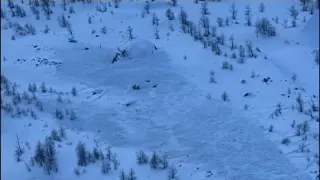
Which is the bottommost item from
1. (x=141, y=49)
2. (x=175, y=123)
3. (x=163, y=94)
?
(x=175, y=123)

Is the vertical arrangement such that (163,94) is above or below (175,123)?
above

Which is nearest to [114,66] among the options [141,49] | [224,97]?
[141,49]

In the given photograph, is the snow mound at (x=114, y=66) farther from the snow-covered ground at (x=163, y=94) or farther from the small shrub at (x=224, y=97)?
the small shrub at (x=224, y=97)

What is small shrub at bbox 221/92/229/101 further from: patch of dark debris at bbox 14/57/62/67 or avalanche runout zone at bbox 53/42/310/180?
patch of dark debris at bbox 14/57/62/67

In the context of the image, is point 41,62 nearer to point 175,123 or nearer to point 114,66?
point 114,66

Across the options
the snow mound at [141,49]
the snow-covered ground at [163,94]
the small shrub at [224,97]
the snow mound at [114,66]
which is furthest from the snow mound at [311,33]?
the snow mound at [141,49]

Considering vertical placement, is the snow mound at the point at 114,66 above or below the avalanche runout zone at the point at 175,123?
above

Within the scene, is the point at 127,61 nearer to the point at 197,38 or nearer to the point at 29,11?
the point at 197,38
